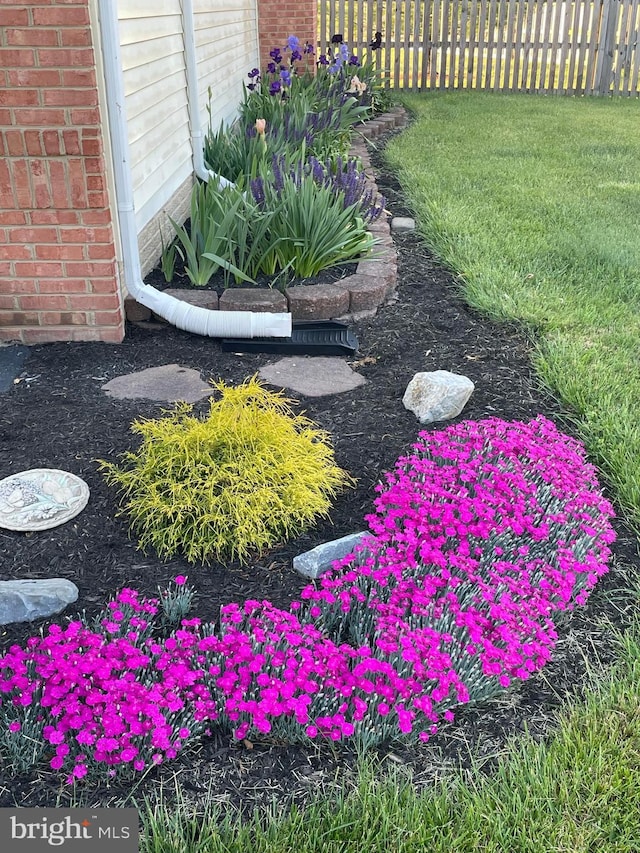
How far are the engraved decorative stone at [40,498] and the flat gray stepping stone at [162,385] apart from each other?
696 mm

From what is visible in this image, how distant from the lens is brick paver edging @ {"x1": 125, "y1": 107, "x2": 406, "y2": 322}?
13.4 ft

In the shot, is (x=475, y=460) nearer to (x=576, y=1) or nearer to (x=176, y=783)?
(x=176, y=783)

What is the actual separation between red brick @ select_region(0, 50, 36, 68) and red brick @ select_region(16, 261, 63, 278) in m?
0.85

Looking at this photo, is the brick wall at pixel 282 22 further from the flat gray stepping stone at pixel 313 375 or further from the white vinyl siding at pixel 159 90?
the flat gray stepping stone at pixel 313 375

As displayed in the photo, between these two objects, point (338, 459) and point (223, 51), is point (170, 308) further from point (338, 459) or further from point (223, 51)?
point (223, 51)

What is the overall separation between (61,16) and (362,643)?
2.79 m

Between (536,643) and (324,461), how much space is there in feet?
3.29

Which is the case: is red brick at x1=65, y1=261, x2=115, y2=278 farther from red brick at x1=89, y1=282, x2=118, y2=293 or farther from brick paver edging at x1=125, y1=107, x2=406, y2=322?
brick paver edging at x1=125, y1=107, x2=406, y2=322

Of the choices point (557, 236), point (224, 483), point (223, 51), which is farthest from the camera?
point (223, 51)

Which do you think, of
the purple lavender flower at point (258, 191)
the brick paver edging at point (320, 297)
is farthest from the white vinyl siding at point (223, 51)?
the brick paver edging at point (320, 297)

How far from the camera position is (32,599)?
7.22 feet

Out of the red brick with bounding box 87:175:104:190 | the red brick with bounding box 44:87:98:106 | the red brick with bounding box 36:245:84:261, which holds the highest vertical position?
the red brick with bounding box 44:87:98:106

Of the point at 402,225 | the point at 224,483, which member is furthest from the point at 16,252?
the point at 402,225

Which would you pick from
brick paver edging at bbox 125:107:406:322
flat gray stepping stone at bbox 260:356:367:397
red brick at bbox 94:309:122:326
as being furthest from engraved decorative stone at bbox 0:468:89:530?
brick paver edging at bbox 125:107:406:322
